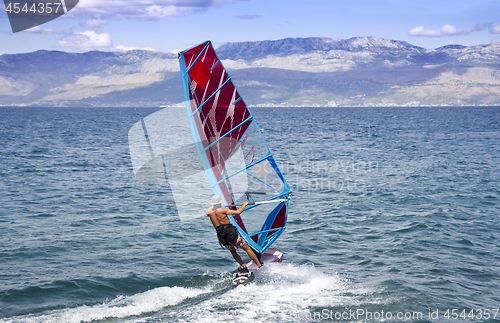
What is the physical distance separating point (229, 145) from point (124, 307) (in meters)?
4.53

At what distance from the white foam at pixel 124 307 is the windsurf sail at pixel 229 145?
81.7 inches

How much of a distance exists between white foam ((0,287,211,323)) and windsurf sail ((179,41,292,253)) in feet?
6.81

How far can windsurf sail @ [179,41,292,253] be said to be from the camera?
1019 cm

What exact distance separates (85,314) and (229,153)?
4896 mm

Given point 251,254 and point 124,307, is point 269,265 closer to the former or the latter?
point 251,254

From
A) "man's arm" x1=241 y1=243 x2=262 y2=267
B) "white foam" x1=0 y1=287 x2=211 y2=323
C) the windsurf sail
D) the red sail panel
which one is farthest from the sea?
the red sail panel

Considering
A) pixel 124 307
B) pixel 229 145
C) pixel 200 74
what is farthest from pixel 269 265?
pixel 200 74

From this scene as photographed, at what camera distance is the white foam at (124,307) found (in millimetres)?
7734

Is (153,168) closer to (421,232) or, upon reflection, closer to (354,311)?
(421,232)

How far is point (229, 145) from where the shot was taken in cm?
1075

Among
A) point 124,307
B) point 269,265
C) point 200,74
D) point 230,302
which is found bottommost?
point 269,265

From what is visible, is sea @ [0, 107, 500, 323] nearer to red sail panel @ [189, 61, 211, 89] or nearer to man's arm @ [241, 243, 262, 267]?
man's arm @ [241, 243, 262, 267]

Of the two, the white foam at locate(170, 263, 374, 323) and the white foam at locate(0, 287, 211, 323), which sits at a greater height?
the white foam at locate(0, 287, 211, 323)

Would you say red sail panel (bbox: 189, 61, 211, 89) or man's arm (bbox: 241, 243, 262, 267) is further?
red sail panel (bbox: 189, 61, 211, 89)
